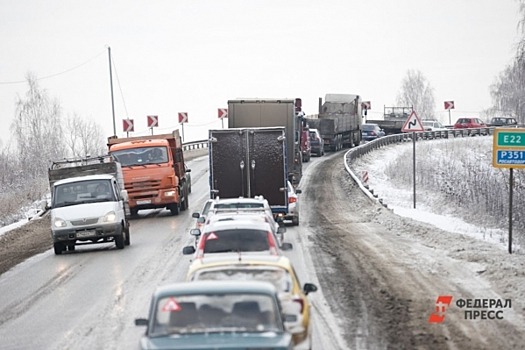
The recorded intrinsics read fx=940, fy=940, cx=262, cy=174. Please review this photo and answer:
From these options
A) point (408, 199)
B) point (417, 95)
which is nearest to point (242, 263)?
point (408, 199)

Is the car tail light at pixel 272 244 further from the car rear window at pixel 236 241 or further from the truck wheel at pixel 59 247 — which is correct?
the truck wheel at pixel 59 247

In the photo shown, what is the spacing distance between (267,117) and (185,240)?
288 inches

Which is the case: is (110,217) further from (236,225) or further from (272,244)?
(272,244)

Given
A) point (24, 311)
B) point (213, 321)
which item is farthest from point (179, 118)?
point (213, 321)

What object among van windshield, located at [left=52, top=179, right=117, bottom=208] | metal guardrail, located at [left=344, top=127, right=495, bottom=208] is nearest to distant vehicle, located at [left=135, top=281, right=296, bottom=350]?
van windshield, located at [left=52, top=179, right=117, bottom=208]

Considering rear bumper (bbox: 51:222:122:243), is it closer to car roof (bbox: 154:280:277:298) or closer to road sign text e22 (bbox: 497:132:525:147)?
road sign text e22 (bbox: 497:132:525:147)

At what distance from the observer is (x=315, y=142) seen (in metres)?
59.4

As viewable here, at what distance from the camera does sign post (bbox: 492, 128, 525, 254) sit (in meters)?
20.0

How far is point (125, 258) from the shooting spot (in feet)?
71.9

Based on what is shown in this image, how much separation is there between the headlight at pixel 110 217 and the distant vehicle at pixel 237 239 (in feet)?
31.6

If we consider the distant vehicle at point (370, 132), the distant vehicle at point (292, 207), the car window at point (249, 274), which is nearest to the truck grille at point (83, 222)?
the distant vehicle at point (292, 207)

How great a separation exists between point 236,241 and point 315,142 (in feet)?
151

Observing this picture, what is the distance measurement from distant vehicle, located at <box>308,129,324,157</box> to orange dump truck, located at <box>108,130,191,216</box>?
27221 millimetres

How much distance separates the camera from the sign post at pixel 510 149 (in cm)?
2005
